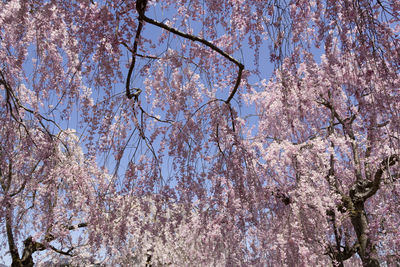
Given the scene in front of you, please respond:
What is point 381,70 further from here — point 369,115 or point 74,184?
point 74,184

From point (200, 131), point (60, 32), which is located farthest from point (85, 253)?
point (200, 131)

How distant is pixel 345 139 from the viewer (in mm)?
7230

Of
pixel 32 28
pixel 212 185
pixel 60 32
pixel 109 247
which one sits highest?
pixel 32 28

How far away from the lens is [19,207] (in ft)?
23.1

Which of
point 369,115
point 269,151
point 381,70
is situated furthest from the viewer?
point 269,151

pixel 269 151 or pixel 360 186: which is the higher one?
pixel 269 151

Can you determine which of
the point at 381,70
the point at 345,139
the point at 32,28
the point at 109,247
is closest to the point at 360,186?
the point at 345,139

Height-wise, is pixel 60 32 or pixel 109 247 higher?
pixel 60 32

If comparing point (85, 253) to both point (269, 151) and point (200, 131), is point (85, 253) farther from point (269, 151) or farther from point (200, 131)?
point (200, 131)

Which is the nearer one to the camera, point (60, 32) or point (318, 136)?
point (60, 32)

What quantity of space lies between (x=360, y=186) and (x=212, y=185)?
14.1 feet

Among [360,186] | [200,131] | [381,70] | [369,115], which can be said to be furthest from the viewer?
[360,186]

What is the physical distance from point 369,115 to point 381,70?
18.3 inches

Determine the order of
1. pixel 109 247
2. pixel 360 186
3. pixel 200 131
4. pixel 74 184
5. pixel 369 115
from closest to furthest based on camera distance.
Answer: pixel 369 115
pixel 200 131
pixel 109 247
pixel 74 184
pixel 360 186
